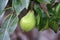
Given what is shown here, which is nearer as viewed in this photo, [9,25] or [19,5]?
[19,5]

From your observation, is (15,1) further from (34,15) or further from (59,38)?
(59,38)

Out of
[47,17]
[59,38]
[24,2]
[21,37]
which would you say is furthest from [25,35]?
[24,2]

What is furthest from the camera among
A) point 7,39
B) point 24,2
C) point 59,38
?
point 59,38

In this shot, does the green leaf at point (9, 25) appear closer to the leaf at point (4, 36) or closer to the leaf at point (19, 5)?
the leaf at point (4, 36)

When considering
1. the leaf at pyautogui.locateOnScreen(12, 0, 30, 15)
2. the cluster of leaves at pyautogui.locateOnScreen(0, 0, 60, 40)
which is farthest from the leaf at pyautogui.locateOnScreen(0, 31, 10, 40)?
the leaf at pyautogui.locateOnScreen(12, 0, 30, 15)

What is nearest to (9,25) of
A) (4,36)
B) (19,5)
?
(4,36)

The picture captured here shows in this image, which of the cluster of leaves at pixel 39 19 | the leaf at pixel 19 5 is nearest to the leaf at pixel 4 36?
the cluster of leaves at pixel 39 19

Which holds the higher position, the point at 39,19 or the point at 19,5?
the point at 19,5

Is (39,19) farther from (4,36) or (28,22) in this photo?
(4,36)
